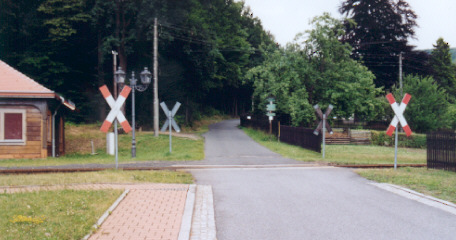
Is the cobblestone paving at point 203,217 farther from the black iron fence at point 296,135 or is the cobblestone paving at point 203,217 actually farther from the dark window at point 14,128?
the black iron fence at point 296,135

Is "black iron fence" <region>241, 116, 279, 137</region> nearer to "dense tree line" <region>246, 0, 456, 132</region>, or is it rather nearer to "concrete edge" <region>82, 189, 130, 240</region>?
"dense tree line" <region>246, 0, 456, 132</region>

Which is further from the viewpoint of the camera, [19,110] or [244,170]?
[19,110]

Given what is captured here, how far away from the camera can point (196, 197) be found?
9312 mm

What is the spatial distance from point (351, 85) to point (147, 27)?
52.2ft

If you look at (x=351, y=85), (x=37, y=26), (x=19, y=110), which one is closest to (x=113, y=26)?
(x=37, y=26)

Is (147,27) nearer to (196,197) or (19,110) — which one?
(19,110)

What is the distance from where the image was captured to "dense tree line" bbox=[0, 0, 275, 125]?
33919 mm

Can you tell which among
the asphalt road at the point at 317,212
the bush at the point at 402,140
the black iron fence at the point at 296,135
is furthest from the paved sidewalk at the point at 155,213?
the bush at the point at 402,140

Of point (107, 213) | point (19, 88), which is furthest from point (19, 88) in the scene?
point (107, 213)

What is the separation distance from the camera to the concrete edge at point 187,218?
6090mm

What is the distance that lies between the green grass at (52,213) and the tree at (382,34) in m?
39.7

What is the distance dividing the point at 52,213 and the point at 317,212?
4553 millimetres

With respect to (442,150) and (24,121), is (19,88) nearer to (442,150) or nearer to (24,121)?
(24,121)

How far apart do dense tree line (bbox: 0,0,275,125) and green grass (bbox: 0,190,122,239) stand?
2579 cm
